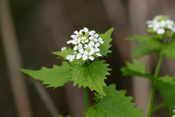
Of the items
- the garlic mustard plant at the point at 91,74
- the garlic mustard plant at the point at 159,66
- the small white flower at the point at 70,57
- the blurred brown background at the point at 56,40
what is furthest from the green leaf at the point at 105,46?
the blurred brown background at the point at 56,40

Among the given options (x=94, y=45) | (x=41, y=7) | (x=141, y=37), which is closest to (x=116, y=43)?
(x=41, y=7)

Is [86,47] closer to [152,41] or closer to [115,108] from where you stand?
[115,108]

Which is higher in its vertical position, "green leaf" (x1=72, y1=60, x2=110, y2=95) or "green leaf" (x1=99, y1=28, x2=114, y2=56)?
"green leaf" (x1=99, y1=28, x2=114, y2=56)

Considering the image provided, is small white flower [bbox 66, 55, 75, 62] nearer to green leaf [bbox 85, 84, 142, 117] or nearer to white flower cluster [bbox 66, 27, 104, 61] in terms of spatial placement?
white flower cluster [bbox 66, 27, 104, 61]

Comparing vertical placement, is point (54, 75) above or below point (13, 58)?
below

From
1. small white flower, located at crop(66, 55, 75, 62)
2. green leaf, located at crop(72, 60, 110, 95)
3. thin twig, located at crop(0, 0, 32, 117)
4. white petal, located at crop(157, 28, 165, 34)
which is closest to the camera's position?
green leaf, located at crop(72, 60, 110, 95)

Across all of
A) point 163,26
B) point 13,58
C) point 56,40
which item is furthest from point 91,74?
point 56,40

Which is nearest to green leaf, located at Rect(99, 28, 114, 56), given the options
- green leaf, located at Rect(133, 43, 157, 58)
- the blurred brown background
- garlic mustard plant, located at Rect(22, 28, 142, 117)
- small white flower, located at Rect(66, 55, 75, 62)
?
garlic mustard plant, located at Rect(22, 28, 142, 117)

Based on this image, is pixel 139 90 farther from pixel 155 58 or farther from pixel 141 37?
pixel 141 37
